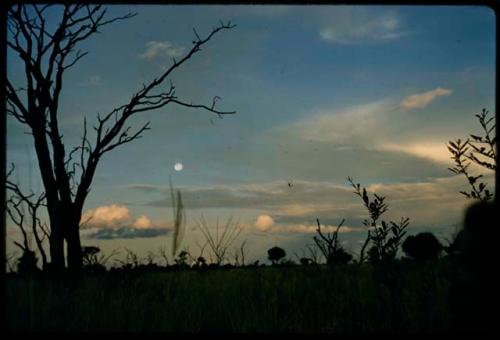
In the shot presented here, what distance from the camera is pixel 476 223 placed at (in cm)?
296

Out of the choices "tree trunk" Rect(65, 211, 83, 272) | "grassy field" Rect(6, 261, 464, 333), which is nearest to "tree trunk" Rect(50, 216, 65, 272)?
"tree trunk" Rect(65, 211, 83, 272)

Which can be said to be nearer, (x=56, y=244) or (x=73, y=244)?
(x=56, y=244)

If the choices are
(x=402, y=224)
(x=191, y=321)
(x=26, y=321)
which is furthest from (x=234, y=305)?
(x=26, y=321)

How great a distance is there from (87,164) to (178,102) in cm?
151

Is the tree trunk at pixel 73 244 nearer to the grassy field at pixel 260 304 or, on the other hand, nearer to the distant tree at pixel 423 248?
the grassy field at pixel 260 304

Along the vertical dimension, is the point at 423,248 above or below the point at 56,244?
below

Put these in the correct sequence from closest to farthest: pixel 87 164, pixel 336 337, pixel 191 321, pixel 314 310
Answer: pixel 336 337
pixel 191 321
pixel 314 310
pixel 87 164

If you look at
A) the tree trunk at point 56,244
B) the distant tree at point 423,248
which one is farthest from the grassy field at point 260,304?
the tree trunk at point 56,244

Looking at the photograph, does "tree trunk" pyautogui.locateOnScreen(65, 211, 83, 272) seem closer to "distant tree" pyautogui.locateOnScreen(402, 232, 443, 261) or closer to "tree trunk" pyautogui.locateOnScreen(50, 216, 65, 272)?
"tree trunk" pyautogui.locateOnScreen(50, 216, 65, 272)

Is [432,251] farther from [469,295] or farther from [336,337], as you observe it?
[336,337]

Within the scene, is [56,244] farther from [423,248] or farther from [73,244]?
[423,248]

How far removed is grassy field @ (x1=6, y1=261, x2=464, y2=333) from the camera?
11.4 feet

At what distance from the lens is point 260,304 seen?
4387 millimetres

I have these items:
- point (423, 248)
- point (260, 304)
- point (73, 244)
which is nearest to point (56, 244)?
point (73, 244)
